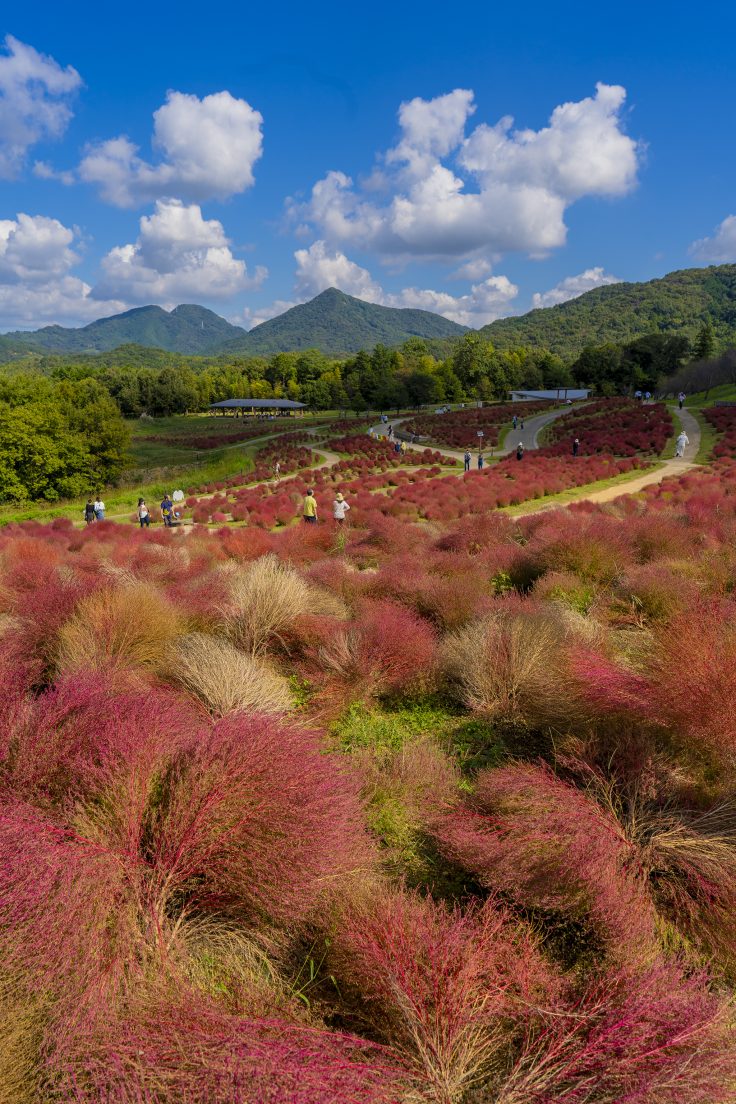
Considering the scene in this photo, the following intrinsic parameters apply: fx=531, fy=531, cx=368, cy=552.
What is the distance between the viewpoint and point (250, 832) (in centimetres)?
315

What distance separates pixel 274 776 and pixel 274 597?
4104 mm

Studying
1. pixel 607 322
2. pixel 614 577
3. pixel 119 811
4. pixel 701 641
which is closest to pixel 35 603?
pixel 119 811

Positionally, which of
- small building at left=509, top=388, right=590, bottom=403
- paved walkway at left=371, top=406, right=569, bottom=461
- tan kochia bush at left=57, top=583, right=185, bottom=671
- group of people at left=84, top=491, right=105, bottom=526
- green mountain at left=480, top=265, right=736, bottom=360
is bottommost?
group of people at left=84, top=491, right=105, bottom=526

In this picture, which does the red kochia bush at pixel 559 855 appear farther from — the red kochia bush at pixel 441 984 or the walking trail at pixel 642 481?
the walking trail at pixel 642 481

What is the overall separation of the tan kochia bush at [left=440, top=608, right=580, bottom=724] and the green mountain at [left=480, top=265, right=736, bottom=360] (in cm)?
13160

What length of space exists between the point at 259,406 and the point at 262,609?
76.4m

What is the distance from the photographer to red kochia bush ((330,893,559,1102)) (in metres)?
2.29

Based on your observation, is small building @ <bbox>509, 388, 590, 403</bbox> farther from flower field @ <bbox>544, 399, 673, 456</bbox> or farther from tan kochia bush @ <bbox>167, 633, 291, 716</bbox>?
tan kochia bush @ <bbox>167, 633, 291, 716</bbox>

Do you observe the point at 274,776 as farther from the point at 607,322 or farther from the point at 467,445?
the point at 607,322

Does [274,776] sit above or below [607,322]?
below

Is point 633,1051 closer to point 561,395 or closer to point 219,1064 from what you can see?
point 219,1064

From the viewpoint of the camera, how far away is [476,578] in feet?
29.4

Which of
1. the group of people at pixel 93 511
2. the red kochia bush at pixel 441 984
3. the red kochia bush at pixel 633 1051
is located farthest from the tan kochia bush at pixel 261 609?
the group of people at pixel 93 511

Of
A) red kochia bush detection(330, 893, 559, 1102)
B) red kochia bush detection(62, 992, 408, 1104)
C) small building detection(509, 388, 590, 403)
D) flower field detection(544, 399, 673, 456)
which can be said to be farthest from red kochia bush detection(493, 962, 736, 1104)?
small building detection(509, 388, 590, 403)
